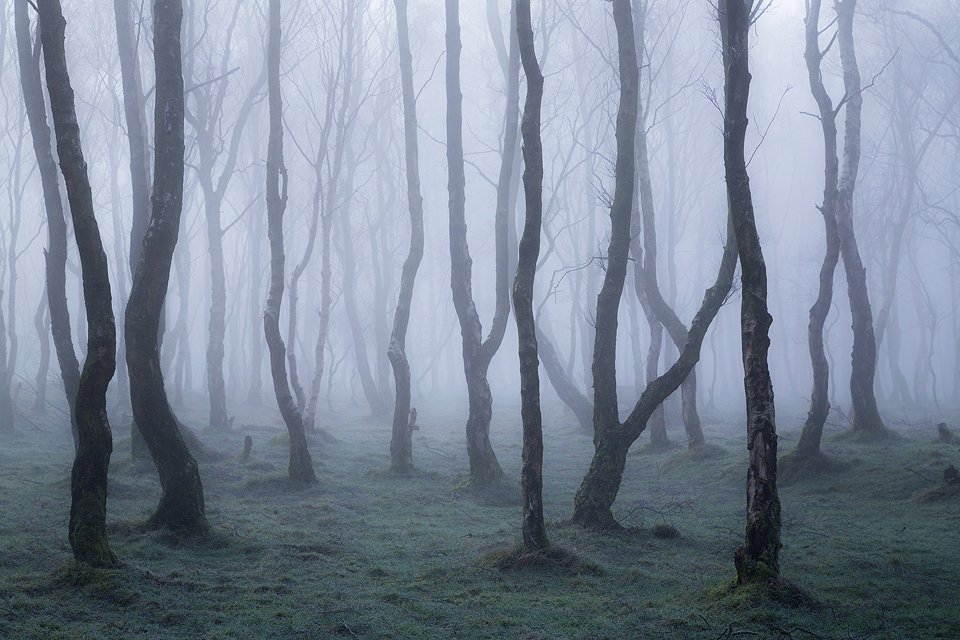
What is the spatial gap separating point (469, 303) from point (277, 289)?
327 centimetres

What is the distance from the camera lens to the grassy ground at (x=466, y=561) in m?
4.12

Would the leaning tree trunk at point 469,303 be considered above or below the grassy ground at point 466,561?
above

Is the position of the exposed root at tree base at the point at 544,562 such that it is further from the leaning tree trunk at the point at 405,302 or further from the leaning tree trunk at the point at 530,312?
the leaning tree trunk at the point at 405,302

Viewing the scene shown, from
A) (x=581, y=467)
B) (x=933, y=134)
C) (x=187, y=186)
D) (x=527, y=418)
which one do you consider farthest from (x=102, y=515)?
(x=933, y=134)

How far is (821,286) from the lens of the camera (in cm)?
1079

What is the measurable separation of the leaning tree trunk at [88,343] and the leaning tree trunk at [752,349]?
16.1ft

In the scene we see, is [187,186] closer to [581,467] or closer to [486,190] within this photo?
[581,467]

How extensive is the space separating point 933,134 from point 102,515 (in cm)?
2423

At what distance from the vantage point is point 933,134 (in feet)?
65.5

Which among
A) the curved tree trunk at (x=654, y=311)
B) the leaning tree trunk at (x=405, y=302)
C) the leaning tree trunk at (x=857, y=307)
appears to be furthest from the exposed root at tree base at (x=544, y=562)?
the leaning tree trunk at (x=857, y=307)

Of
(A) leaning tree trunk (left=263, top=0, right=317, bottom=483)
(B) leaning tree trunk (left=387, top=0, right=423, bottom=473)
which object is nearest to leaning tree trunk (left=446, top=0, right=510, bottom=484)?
(B) leaning tree trunk (left=387, top=0, right=423, bottom=473)

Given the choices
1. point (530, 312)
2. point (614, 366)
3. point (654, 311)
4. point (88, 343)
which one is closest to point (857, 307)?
point (654, 311)

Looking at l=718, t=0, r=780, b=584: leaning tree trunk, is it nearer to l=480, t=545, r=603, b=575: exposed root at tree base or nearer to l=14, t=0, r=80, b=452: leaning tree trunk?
l=480, t=545, r=603, b=575: exposed root at tree base

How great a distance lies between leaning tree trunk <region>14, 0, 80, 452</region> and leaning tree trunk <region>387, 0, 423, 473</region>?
188 inches
